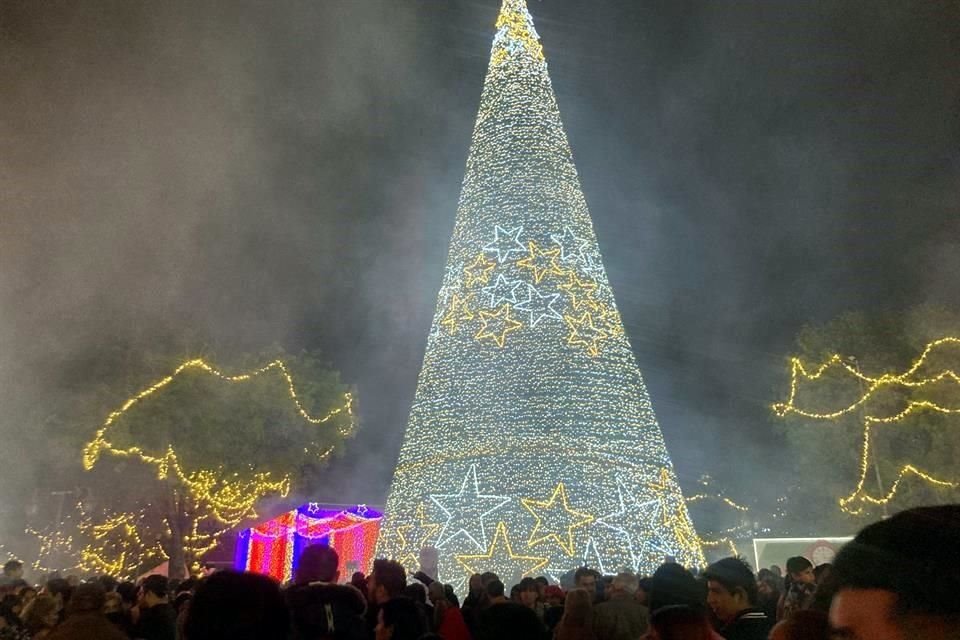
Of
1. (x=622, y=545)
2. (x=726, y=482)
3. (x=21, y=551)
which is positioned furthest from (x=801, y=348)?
(x=21, y=551)

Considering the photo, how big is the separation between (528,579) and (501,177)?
9.25 meters

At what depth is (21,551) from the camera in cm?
2647

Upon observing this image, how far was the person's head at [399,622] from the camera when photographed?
13.9 feet

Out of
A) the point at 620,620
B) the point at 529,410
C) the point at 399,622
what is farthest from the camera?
the point at 529,410

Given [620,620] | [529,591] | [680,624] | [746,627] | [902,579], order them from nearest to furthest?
[902,579], [680,624], [746,627], [620,620], [529,591]

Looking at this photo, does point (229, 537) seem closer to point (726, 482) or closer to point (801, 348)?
point (726, 482)

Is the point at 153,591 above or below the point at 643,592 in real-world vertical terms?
above

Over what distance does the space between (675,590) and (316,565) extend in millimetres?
2382

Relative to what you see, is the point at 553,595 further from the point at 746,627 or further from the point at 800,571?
the point at 746,627

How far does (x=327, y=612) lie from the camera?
3639mm

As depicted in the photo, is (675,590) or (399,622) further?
Result: (399,622)

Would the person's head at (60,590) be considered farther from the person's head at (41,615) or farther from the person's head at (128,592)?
the person's head at (128,592)

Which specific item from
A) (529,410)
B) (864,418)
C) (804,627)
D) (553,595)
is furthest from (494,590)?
(864,418)

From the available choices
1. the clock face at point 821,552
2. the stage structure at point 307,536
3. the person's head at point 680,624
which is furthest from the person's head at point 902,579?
the stage structure at point 307,536
